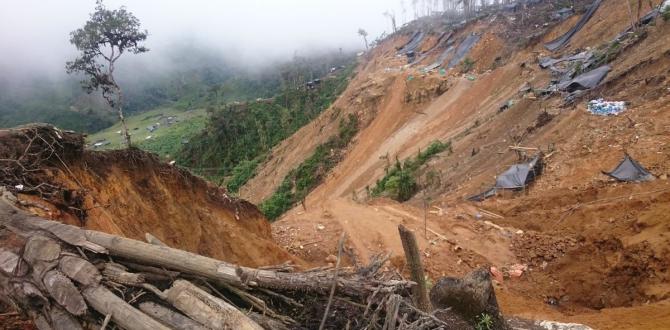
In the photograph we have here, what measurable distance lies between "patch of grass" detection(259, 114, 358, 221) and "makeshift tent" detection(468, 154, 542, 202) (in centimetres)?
1188

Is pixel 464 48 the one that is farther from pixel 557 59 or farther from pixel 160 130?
pixel 160 130

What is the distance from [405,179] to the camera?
16.4m

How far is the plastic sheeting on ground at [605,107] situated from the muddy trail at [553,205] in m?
0.20

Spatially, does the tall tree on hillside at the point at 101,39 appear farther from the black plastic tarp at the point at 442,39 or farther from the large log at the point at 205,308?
the black plastic tarp at the point at 442,39

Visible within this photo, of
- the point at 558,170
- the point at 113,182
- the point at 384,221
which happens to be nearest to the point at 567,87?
the point at 558,170

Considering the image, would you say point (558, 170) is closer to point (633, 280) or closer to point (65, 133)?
point (633, 280)

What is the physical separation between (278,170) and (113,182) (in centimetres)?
2363

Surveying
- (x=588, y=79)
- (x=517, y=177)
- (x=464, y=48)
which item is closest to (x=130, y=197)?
(x=517, y=177)

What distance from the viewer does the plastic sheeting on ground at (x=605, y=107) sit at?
12773 mm

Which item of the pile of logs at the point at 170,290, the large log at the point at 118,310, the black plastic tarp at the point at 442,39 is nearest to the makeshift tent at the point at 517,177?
the pile of logs at the point at 170,290

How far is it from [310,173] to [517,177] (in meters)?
15.5

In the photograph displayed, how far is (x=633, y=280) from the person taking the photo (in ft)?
25.2

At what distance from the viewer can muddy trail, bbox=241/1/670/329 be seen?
791 centimetres

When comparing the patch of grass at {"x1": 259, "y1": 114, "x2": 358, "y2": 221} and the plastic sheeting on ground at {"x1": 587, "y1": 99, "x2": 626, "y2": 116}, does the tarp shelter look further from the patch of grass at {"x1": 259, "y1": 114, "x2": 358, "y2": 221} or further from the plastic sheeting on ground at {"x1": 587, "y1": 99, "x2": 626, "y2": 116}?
the patch of grass at {"x1": 259, "y1": 114, "x2": 358, "y2": 221}
